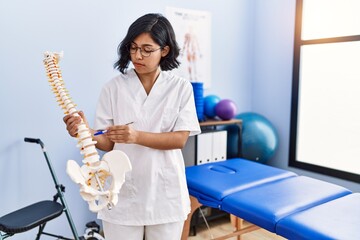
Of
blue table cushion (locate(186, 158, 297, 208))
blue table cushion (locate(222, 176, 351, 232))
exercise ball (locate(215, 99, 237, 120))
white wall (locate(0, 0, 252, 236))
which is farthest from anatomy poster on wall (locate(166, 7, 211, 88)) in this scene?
blue table cushion (locate(222, 176, 351, 232))

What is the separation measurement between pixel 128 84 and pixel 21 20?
1.15 meters

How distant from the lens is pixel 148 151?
1.22m

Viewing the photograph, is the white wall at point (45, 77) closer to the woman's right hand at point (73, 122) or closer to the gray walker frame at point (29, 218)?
the gray walker frame at point (29, 218)

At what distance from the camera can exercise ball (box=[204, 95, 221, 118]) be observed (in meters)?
2.72

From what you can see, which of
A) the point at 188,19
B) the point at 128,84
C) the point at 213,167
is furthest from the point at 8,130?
the point at 188,19

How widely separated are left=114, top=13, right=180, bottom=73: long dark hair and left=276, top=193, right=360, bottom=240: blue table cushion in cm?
82

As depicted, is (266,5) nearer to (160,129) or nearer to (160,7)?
(160,7)

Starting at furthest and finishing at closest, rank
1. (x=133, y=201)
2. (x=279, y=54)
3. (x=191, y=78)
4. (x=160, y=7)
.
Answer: (x=279, y=54) < (x=191, y=78) < (x=160, y=7) < (x=133, y=201)

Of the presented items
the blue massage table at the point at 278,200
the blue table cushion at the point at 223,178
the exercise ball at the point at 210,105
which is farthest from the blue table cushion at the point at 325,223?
the exercise ball at the point at 210,105

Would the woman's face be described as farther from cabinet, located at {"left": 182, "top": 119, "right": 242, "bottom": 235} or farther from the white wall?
cabinet, located at {"left": 182, "top": 119, "right": 242, "bottom": 235}

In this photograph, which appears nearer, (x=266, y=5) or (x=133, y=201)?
(x=133, y=201)

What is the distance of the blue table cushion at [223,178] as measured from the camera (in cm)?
174

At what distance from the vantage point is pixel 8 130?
202 centimetres

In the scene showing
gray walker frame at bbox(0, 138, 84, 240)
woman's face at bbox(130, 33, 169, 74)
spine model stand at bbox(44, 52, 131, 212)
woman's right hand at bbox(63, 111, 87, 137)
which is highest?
woman's face at bbox(130, 33, 169, 74)
